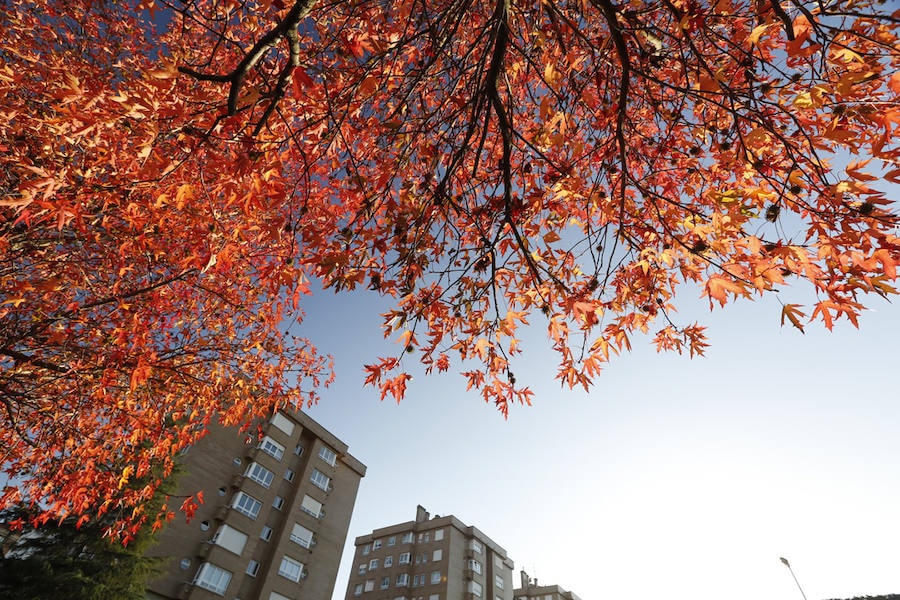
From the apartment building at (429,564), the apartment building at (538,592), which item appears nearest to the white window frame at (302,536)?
the apartment building at (429,564)

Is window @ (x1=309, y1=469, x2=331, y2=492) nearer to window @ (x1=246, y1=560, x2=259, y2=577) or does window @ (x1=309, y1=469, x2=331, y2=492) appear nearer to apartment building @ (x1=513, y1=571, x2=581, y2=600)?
window @ (x1=246, y1=560, x2=259, y2=577)

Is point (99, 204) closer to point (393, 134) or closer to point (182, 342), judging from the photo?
point (182, 342)

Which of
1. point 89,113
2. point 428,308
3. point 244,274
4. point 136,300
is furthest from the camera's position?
point 244,274

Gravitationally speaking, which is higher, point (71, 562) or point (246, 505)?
point (246, 505)

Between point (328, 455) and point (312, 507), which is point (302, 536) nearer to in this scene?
point (312, 507)

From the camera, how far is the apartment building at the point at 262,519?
72.6 feet

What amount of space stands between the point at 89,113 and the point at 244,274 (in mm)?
4097

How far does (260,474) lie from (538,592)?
1777 inches

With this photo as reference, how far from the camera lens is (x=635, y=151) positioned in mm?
4797

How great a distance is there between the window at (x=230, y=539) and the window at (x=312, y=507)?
4.92 meters

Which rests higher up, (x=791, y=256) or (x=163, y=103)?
(x=163, y=103)

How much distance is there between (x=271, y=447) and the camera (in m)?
28.3

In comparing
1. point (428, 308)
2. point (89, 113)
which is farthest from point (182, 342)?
point (428, 308)

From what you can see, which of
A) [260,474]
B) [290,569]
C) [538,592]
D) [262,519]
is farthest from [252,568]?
[538,592]
